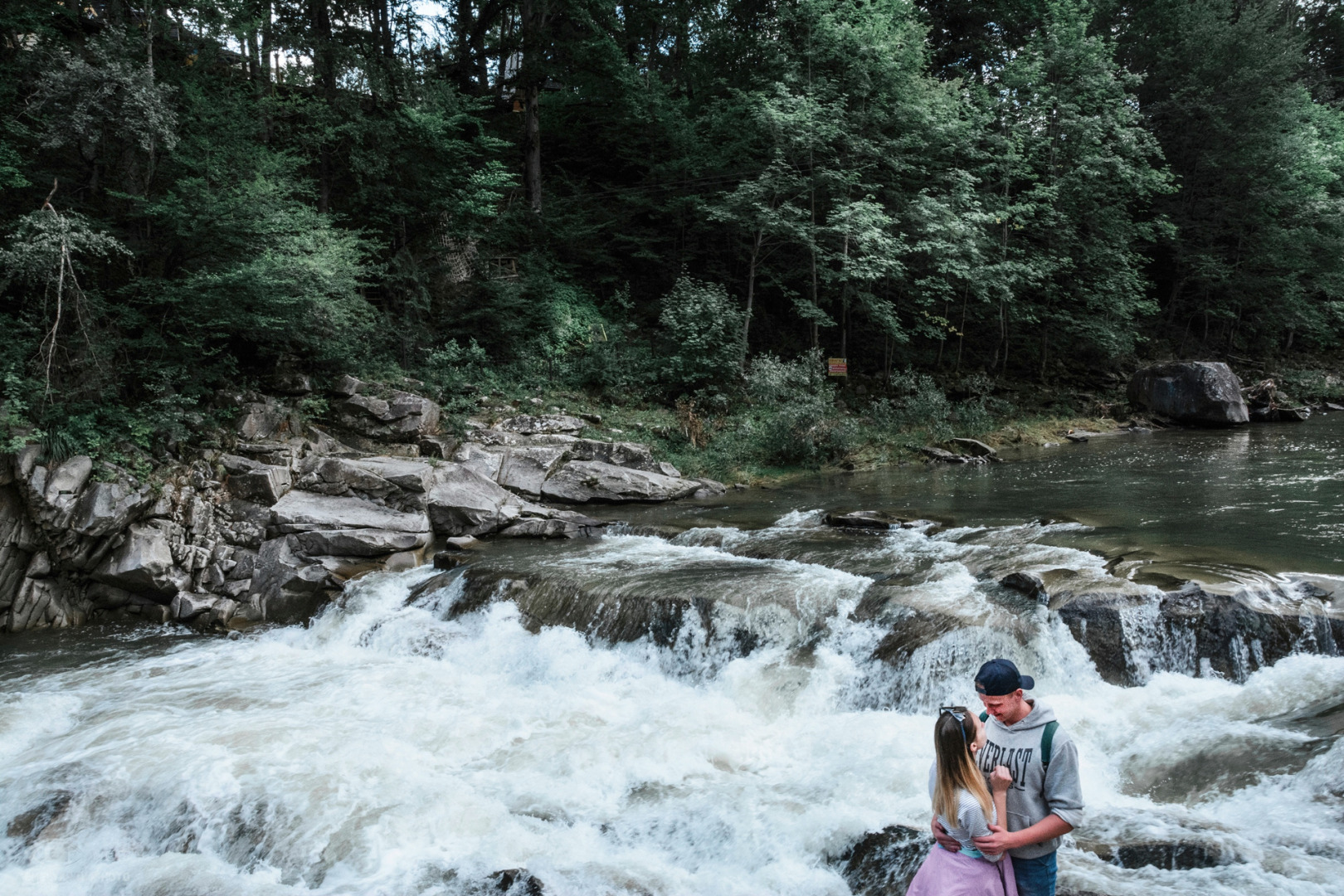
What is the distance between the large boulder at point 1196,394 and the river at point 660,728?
11.6 meters

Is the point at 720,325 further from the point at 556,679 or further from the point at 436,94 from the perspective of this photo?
the point at 556,679

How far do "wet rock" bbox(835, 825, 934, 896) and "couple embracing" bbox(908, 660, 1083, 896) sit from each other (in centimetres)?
182

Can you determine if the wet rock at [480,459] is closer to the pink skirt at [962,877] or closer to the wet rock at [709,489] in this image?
the wet rock at [709,489]

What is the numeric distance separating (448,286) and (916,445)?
490 inches

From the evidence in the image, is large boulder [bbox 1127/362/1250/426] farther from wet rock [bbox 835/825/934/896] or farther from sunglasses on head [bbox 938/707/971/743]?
sunglasses on head [bbox 938/707/971/743]

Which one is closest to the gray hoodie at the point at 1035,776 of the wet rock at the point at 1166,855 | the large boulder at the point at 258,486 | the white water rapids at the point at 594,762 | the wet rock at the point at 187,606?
the white water rapids at the point at 594,762

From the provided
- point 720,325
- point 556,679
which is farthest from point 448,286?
point 556,679

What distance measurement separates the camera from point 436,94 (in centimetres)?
2006

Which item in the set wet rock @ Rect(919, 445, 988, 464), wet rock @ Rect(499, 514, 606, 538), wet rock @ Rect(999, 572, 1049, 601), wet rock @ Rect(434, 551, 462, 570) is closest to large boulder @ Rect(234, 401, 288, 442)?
wet rock @ Rect(434, 551, 462, 570)

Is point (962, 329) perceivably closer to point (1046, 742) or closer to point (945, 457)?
point (945, 457)

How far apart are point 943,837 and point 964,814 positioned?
6.2 inches

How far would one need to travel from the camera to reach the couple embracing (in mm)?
3131

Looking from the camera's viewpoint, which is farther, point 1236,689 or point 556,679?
point 556,679

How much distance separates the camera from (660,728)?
734 cm
